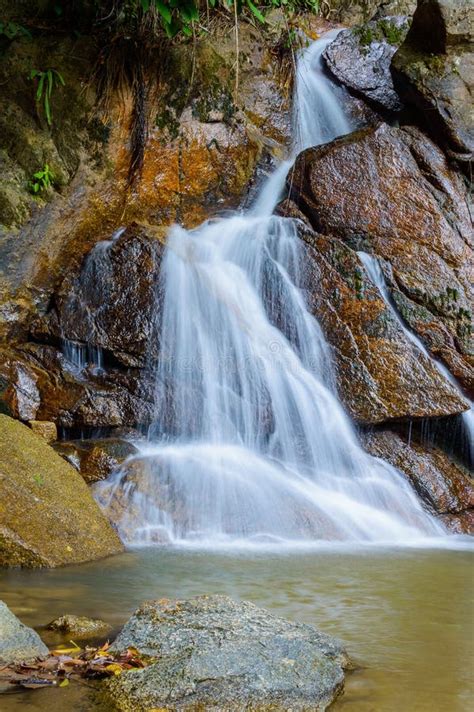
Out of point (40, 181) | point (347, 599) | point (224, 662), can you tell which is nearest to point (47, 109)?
point (40, 181)

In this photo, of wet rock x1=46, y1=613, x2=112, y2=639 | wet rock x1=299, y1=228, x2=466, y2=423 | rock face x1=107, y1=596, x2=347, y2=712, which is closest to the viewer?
rock face x1=107, y1=596, x2=347, y2=712

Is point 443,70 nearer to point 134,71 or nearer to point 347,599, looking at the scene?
point 134,71

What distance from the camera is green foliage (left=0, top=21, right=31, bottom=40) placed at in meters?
8.49

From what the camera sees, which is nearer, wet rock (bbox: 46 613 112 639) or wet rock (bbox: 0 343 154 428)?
wet rock (bbox: 46 613 112 639)

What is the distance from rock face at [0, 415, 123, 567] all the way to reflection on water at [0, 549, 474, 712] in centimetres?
16

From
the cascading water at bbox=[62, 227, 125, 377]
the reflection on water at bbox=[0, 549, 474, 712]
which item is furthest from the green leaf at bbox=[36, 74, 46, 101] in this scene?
the reflection on water at bbox=[0, 549, 474, 712]

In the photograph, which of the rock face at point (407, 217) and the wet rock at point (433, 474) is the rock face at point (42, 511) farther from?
the rock face at point (407, 217)

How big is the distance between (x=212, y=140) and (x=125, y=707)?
8.50 metres

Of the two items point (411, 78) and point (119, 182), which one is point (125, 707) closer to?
point (119, 182)

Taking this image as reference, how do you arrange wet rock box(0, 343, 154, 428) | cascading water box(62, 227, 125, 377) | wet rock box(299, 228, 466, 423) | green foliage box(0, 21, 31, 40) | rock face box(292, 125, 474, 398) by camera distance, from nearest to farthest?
wet rock box(0, 343, 154, 428) → wet rock box(299, 228, 466, 423) → cascading water box(62, 227, 125, 377) → rock face box(292, 125, 474, 398) → green foliage box(0, 21, 31, 40)

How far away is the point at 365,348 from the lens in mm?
7293

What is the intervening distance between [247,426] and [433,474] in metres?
1.87

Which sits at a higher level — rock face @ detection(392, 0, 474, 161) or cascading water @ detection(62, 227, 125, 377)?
rock face @ detection(392, 0, 474, 161)

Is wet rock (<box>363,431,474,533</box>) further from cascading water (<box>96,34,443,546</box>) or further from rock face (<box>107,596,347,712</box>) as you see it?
rock face (<box>107,596,347,712</box>)
